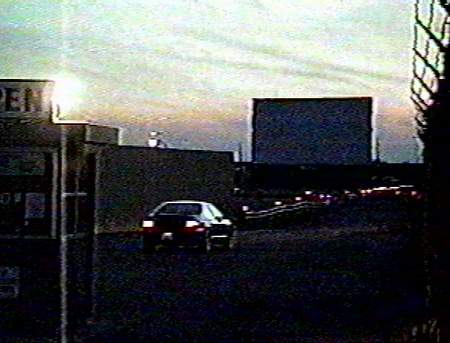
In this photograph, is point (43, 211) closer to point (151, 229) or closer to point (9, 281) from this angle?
point (9, 281)

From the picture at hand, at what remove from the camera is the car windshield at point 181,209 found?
3436 centimetres

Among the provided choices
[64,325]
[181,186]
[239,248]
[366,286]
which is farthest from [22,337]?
[181,186]

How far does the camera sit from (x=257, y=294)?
20938mm

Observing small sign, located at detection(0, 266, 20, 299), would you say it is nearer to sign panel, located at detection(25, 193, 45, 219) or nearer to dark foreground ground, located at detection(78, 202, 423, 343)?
sign panel, located at detection(25, 193, 45, 219)

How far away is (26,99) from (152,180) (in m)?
43.0

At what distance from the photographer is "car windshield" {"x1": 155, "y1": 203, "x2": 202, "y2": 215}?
34.4 metres

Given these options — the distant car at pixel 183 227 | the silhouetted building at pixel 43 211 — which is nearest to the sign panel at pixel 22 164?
the silhouetted building at pixel 43 211

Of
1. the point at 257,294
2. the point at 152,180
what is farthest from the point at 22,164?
the point at 152,180

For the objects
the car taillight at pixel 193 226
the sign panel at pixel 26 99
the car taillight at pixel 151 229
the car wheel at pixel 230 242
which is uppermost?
the sign panel at pixel 26 99

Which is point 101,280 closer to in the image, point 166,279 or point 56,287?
point 166,279

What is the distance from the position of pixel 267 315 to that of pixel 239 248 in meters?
21.5

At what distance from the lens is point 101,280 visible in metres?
23.9

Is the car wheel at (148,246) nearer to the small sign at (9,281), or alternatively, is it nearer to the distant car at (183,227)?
the distant car at (183,227)

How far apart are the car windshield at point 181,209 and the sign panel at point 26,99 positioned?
20095 mm
